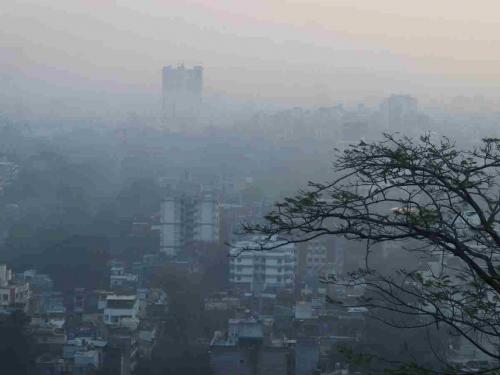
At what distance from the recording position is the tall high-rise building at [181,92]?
27500 millimetres

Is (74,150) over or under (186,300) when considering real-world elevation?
over

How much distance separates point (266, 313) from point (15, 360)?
2.55 metres

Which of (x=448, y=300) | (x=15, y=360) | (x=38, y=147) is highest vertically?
(x=38, y=147)

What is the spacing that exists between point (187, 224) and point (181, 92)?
1454 centimetres

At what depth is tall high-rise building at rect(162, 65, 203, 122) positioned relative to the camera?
1083 inches

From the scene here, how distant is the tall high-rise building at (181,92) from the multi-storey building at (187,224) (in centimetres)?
1405

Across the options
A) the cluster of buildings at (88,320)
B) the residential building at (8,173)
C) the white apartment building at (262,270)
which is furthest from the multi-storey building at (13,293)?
the residential building at (8,173)

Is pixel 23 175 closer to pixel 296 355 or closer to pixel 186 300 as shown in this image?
pixel 186 300

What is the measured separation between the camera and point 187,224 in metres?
13.5

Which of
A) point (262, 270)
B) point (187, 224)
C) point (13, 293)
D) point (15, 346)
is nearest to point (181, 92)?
point (187, 224)

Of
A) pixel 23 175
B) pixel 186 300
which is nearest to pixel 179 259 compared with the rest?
pixel 186 300

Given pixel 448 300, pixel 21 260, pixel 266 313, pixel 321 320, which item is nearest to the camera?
pixel 448 300

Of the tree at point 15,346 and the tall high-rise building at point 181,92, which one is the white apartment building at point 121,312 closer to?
the tree at point 15,346

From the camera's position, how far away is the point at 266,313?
9297 millimetres
